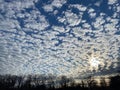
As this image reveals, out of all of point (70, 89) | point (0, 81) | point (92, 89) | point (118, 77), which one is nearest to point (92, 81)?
point (92, 89)

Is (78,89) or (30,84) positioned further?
(30,84)

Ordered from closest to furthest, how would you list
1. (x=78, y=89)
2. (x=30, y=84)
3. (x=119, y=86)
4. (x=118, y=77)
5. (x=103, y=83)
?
(x=119, y=86) → (x=78, y=89) → (x=118, y=77) → (x=30, y=84) → (x=103, y=83)

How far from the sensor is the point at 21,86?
356ft

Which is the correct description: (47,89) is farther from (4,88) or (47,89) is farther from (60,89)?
(4,88)

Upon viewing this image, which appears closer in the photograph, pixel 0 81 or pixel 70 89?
pixel 70 89

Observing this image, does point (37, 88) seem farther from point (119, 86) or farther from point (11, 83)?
point (119, 86)

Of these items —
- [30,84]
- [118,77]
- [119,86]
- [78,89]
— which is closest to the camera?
[119,86]

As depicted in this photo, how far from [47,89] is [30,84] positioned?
13405 millimetres

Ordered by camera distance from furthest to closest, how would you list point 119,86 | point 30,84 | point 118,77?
point 30,84, point 118,77, point 119,86

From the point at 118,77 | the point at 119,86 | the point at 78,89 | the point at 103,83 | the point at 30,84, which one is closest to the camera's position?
the point at 119,86

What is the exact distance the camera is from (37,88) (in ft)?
347

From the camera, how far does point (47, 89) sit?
348 ft

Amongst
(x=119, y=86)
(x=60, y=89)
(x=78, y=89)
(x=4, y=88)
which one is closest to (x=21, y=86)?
(x=4, y=88)

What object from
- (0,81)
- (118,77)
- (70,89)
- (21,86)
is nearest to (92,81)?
(118,77)
